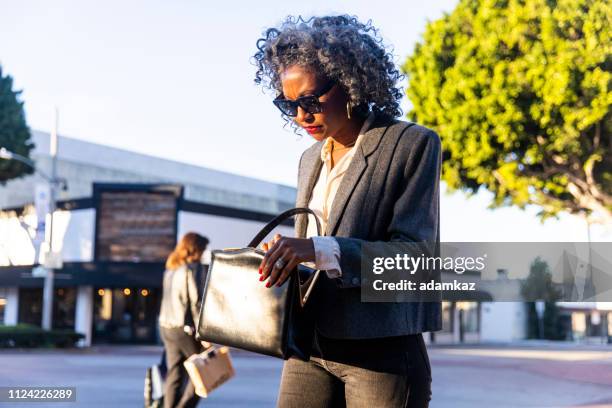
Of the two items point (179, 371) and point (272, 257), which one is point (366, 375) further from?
point (179, 371)

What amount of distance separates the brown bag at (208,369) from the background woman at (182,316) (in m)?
0.39

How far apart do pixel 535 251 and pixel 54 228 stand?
3219 centimetres

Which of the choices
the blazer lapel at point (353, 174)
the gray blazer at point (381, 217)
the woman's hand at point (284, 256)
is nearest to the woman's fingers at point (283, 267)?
the woman's hand at point (284, 256)

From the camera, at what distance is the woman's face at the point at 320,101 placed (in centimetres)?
221

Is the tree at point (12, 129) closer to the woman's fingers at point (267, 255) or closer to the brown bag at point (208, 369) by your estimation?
the brown bag at point (208, 369)

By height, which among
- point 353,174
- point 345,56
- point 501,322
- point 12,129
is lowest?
point 501,322

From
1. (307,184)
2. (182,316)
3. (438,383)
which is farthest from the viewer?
(438,383)

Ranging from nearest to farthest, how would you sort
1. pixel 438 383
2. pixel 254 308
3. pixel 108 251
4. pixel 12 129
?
pixel 254 308
pixel 438 383
pixel 108 251
pixel 12 129

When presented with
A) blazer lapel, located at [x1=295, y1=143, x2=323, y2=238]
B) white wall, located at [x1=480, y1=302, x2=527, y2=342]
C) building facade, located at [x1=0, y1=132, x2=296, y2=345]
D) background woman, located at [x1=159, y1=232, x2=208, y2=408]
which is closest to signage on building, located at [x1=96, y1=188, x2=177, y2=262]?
building facade, located at [x1=0, y1=132, x2=296, y2=345]

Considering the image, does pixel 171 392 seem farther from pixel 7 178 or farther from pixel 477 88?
pixel 7 178

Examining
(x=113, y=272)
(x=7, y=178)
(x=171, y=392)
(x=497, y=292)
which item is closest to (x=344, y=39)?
(x=497, y=292)

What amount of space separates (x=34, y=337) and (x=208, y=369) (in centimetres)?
2254

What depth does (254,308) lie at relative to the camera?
200 centimetres

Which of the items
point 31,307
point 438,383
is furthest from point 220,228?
point 438,383
